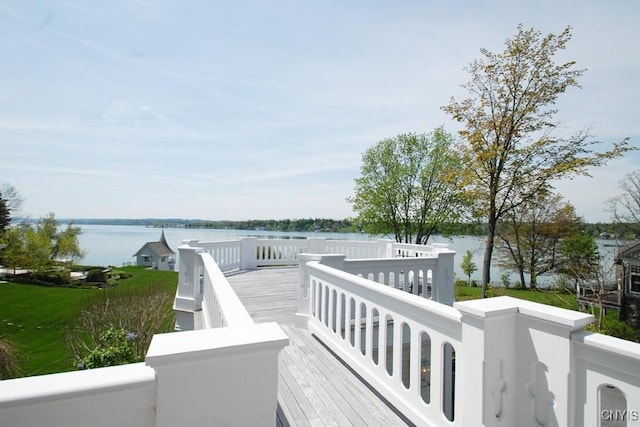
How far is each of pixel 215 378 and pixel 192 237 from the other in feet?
33.0

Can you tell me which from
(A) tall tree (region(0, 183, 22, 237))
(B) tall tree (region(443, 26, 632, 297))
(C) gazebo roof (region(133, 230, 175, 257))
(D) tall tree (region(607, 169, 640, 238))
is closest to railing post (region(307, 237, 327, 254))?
(B) tall tree (region(443, 26, 632, 297))

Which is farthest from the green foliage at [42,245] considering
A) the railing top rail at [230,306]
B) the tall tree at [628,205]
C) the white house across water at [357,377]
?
the tall tree at [628,205]

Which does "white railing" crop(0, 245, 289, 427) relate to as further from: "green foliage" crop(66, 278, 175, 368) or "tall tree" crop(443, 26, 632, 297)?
"tall tree" crop(443, 26, 632, 297)

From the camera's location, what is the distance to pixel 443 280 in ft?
20.1

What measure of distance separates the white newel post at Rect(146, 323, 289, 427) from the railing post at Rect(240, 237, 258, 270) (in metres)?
9.25

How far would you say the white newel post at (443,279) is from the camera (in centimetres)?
609

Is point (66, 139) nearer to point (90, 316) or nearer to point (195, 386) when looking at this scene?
point (90, 316)

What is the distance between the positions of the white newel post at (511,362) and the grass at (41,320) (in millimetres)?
11698

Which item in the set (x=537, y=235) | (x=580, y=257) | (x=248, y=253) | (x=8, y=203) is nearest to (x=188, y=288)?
(x=248, y=253)

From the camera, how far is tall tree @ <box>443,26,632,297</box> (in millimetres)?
12500

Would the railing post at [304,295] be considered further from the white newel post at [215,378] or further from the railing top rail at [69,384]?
the railing top rail at [69,384]

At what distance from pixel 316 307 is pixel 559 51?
47.5 feet

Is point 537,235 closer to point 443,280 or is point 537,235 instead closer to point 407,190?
point 407,190

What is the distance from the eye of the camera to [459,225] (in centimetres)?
2125
